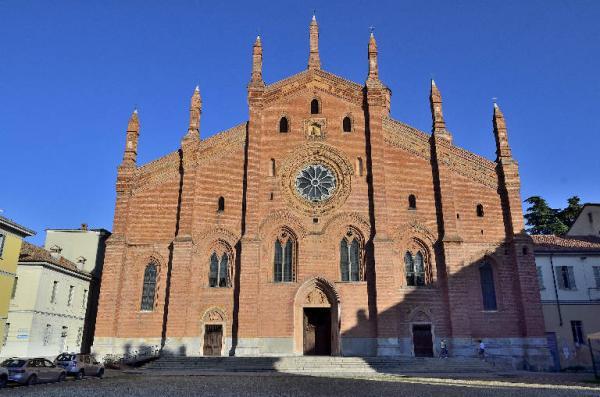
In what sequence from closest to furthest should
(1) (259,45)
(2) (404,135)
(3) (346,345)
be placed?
(3) (346,345) < (2) (404,135) < (1) (259,45)

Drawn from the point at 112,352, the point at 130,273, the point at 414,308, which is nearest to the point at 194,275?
the point at 130,273

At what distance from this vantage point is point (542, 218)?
5866cm

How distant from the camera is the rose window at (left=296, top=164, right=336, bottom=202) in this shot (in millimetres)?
32188

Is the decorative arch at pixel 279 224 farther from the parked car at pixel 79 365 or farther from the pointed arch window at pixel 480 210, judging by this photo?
the parked car at pixel 79 365

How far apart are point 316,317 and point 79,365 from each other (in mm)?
13411

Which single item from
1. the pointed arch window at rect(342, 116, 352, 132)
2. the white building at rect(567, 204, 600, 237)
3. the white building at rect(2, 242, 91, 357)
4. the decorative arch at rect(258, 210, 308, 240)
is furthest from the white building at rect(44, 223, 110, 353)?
the white building at rect(567, 204, 600, 237)

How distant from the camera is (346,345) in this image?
2880cm

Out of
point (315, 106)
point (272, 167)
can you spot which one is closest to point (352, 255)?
point (272, 167)

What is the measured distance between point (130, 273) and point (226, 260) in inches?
237

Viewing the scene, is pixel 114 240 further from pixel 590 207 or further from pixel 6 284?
pixel 590 207

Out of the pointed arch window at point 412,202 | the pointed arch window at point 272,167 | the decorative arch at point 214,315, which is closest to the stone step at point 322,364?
the decorative arch at point 214,315

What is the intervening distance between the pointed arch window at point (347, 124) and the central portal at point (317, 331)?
12.1 m

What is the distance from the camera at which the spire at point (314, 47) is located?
35.3 meters

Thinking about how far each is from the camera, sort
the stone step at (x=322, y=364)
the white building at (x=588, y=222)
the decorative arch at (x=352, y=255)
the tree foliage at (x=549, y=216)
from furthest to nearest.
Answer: the tree foliage at (x=549, y=216), the white building at (x=588, y=222), the decorative arch at (x=352, y=255), the stone step at (x=322, y=364)
